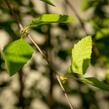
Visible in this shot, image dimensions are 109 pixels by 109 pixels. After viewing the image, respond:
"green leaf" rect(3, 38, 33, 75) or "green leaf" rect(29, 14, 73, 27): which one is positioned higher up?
"green leaf" rect(29, 14, 73, 27)

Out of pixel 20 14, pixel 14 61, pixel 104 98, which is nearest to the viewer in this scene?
pixel 14 61

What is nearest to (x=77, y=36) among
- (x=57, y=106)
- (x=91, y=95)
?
(x=91, y=95)

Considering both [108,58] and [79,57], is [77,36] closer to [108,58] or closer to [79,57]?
[108,58]

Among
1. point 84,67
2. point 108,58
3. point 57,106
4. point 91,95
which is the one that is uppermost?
point 84,67

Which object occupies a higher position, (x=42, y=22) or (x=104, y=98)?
(x=42, y=22)

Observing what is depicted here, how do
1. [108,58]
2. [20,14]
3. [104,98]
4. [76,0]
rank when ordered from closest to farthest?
[108,58] → [20,14] → [104,98] → [76,0]

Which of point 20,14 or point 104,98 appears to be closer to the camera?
point 20,14
